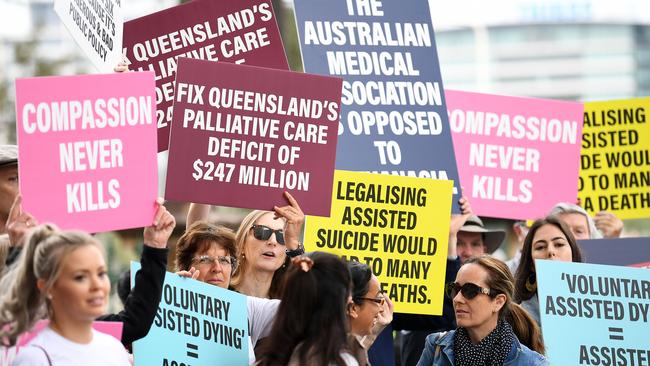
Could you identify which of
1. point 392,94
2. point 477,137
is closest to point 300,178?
point 392,94

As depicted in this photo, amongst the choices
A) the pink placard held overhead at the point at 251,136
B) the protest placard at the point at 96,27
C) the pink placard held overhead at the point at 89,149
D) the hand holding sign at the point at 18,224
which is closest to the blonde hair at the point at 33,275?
the hand holding sign at the point at 18,224

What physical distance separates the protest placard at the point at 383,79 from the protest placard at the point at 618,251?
2.71 feet

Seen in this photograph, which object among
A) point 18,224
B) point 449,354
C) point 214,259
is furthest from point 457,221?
point 18,224

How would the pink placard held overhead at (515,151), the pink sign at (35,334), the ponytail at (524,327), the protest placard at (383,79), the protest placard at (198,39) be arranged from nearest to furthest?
the pink sign at (35,334)
the ponytail at (524,327)
the protest placard at (198,39)
the protest placard at (383,79)
the pink placard held overhead at (515,151)

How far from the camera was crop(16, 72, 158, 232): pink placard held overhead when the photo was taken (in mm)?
5973

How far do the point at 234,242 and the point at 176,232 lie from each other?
1328 centimetres

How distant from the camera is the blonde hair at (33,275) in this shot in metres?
5.26

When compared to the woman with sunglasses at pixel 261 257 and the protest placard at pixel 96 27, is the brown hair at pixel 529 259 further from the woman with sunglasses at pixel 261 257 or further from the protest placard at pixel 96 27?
the protest placard at pixel 96 27

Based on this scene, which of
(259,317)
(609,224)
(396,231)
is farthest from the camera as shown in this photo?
(609,224)

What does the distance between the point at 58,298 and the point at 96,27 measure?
2.10 meters

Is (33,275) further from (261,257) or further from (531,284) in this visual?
(531,284)

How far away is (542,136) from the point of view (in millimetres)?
9398

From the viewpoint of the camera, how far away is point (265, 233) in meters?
7.37

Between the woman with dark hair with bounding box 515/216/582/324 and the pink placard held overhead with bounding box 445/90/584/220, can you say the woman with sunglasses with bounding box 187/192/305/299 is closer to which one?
the woman with dark hair with bounding box 515/216/582/324
